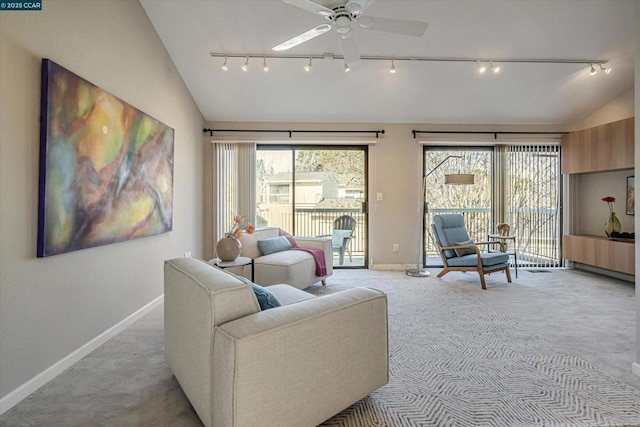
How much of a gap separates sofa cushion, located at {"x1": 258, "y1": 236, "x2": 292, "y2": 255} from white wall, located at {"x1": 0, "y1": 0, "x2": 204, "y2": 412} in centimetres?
115

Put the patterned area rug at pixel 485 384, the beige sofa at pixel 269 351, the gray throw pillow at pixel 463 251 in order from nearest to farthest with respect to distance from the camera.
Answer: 1. the beige sofa at pixel 269 351
2. the patterned area rug at pixel 485 384
3. the gray throw pillow at pixel 463 251

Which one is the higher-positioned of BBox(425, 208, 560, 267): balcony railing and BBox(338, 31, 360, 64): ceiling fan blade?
BBox(338, 31, 360, 64): ceiling fan blade

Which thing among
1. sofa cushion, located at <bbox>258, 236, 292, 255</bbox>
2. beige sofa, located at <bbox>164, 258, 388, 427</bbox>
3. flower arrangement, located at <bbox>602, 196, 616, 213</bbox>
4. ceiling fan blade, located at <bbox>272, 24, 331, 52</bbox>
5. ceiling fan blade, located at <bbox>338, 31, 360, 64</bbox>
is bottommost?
beige sofa, located at <bbox>164, 258, 388, 427</bbox>

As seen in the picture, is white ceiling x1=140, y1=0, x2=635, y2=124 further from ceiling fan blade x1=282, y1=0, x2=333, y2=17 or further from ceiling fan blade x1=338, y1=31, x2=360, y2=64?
ceiling fan blade x1=282, y1=0, x2=333, y2=17

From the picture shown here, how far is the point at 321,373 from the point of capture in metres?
1.38

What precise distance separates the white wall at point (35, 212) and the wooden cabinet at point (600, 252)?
223 inches

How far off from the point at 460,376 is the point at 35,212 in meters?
2.78

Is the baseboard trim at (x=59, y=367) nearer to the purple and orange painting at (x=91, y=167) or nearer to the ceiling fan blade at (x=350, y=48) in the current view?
the purple and orange painting at (x=91, y=167)

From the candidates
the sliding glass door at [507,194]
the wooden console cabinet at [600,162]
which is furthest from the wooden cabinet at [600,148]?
the sliding glass door at [507,194]

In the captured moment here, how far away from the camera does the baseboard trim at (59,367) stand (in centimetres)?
168

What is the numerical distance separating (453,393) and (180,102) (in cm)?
418

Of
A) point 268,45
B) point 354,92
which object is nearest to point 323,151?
point 354,92

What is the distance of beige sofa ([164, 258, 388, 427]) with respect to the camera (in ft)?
3.90

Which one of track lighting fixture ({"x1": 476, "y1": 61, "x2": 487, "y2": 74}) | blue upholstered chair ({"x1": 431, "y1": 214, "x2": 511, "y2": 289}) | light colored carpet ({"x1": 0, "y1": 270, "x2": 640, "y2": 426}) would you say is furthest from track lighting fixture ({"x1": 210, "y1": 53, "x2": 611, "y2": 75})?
light colored carpet ({"x1": 0, "y1": 270, "x2": 640, "y2": 426})
